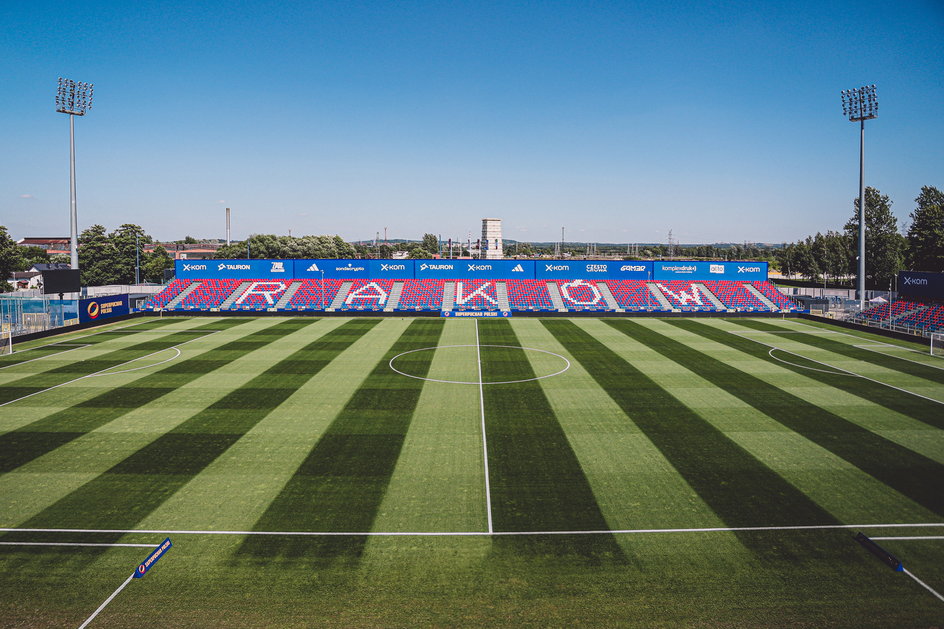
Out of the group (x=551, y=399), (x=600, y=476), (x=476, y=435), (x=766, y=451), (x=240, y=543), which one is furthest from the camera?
(x=551, y=399)

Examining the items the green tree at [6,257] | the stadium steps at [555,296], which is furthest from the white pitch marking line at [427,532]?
the green tree at [6,257]

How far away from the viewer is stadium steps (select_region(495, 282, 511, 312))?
48800 mm

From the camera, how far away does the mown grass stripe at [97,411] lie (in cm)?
1528

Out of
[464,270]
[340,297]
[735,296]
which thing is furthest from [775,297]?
[340,297]

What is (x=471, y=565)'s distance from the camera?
9836 millimetres

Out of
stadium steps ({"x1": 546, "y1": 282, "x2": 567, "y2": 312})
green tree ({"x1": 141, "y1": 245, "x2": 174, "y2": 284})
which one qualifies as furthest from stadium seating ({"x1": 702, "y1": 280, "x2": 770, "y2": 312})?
green tree ({"x1": 141, "y1": 245, "x2": 174, "y2": 284})

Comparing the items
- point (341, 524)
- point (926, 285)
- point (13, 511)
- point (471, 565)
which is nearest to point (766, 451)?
point (471, 565)

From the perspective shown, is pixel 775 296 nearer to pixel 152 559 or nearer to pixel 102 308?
pixel 152 559

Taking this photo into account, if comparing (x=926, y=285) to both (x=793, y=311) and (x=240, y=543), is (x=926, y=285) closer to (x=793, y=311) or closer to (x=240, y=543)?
(x=793, y=311)

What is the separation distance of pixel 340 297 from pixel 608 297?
25289 mm

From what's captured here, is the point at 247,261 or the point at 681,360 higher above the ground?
the point at 247,261

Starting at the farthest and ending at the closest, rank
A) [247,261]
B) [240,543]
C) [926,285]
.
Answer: [247,261] < [926,285] < [240,543]

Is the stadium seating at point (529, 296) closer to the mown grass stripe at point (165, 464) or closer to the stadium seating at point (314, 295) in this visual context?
the stadium seating at point (314, 295)

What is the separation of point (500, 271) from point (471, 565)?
4632cm
